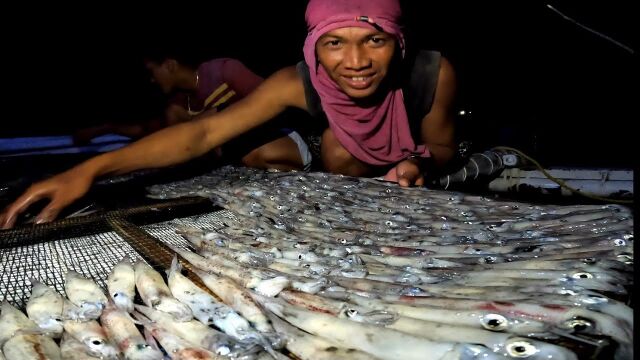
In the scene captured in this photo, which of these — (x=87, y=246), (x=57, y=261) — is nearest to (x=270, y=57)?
(x=87, y=246)

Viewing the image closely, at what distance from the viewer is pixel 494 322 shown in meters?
1.58

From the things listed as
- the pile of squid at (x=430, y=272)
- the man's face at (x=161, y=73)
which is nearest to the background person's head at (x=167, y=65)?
the man's face at (x=161, y=73)

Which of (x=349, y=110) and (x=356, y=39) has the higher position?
(x=356, y=39)

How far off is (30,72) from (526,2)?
13.1 meters

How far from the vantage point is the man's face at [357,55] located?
3.84 m

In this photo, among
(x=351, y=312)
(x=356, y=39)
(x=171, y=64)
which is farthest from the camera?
(x=171, y=64)

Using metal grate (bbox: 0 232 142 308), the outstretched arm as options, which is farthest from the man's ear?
metal grate (bbox: 0 232 142 308)

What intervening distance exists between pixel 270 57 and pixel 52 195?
9907 millimetres

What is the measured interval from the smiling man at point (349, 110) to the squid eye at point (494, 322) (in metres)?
2.81

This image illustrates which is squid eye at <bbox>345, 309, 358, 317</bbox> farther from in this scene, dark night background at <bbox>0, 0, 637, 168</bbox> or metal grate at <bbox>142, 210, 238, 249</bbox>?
dark night background at <bbox>0, 0, 637, 168</bbox>

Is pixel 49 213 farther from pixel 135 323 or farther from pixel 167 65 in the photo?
pixel 167 65

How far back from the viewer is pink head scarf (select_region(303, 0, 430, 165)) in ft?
12.5

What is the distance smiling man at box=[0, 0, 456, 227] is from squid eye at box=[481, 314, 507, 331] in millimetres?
2813

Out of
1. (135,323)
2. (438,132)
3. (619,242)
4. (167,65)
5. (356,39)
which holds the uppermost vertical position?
(167,65)
